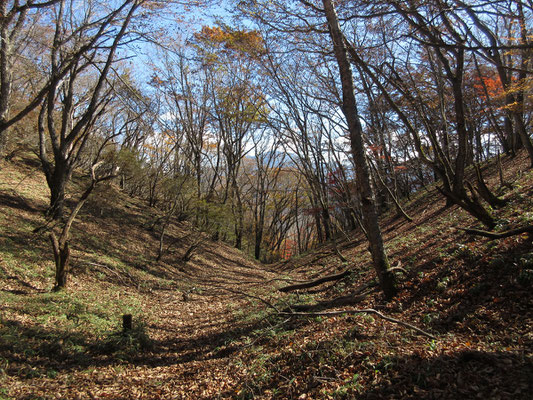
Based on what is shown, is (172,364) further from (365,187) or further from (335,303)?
(365,187)

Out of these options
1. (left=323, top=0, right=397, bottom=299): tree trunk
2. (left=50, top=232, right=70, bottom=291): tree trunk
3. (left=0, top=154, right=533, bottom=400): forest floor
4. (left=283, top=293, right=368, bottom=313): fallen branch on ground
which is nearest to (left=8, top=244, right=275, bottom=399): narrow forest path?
(left=0, top=154, right=533, bottom=400): forest floor

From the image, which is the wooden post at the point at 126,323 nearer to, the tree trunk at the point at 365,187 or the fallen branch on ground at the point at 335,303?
the fallen branch on ground at the point at 335,303

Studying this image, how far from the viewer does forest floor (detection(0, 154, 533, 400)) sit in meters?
3.20

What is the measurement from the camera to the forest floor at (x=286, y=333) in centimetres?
320

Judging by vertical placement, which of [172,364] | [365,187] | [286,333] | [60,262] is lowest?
[172,364]

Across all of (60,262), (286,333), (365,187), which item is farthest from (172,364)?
(365,187)

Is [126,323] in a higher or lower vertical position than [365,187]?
lower

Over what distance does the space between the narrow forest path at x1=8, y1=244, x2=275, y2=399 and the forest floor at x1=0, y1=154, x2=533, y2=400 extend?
28mm

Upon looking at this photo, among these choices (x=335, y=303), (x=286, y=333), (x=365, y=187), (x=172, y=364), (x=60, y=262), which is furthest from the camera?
(x=60, y=262)

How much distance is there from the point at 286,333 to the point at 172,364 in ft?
6.97

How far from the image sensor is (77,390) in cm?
387

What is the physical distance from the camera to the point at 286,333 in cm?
521

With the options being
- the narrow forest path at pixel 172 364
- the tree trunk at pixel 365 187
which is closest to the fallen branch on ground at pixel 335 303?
the tree trunk at pixel 365 187

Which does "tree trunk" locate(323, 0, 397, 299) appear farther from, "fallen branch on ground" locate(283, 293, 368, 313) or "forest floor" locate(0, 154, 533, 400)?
"fallen branch on ground" locate(283, 293, 368, 313)
